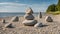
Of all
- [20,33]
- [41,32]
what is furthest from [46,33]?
[20,33]

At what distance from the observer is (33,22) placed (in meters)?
14.9

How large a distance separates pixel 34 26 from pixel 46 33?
2.95m

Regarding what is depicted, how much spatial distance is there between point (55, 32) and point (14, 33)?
2599 mm

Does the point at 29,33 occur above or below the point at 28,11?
below

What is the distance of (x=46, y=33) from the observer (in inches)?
453

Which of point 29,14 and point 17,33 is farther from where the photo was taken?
point 29,14

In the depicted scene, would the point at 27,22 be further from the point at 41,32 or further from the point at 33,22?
the point at 41,32

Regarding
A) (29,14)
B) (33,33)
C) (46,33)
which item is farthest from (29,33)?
(29,14)

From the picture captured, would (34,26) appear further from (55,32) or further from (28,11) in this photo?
(55,32)

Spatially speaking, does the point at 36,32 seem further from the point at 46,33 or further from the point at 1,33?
the point at 1,33

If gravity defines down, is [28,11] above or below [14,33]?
above

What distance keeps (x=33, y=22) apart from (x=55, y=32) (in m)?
3.34

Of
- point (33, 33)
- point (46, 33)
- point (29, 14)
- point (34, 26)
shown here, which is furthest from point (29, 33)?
point (29, 14)

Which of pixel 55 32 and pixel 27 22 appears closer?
pixel 55 32
